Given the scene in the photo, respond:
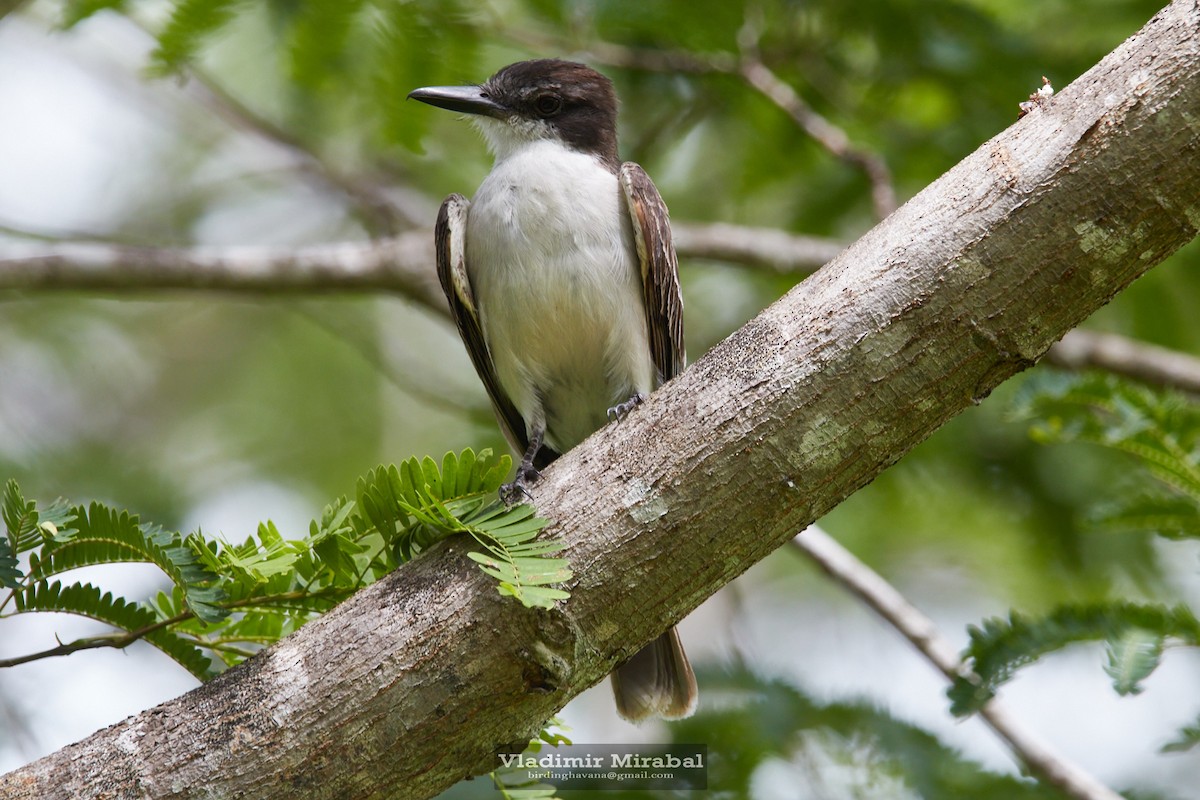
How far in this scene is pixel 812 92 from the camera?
6488 mm

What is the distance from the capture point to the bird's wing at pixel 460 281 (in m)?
4.90

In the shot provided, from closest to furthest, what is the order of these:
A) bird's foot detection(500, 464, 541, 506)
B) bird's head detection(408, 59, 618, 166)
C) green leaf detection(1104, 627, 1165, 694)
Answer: bird's foot detection(500, 464, 541, 506) < green leaf detection(1104, 627, 1165, 694) < bird's head detection(408, 59, 618, 166)

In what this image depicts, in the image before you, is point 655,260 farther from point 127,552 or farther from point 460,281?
point 127,552

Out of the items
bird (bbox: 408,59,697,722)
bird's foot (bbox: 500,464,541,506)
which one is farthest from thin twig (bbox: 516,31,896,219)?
bird's foot (bbox: 500,464,541,506)

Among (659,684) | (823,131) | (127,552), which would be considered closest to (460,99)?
(823,131)

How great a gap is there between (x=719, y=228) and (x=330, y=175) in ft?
9.74

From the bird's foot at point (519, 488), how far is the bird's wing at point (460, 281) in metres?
1.23

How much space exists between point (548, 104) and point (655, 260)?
3.80 feet

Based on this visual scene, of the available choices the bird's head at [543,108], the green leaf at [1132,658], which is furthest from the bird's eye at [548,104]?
the green leaf at [1132,658]

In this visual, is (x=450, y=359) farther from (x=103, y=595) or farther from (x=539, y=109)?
(x=103, y=595)

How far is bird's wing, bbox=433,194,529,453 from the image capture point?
4898 mm

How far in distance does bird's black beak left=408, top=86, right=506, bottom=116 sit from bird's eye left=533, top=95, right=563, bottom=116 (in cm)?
18

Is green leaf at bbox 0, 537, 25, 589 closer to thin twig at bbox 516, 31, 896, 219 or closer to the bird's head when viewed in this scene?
the bird's head

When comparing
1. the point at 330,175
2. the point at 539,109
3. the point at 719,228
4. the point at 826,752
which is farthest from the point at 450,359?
the point at 826,752
